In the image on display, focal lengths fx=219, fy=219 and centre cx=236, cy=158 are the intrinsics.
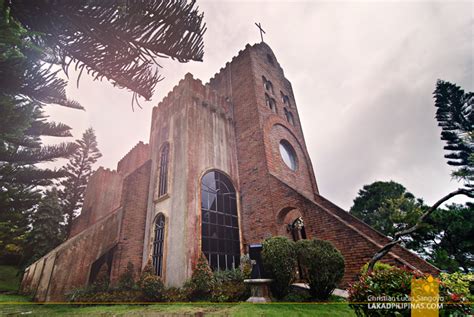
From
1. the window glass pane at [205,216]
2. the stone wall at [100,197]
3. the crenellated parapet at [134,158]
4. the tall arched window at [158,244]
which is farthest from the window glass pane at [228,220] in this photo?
the stone wall at [100,197]

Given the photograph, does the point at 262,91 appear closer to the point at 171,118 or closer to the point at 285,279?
the point at 171,118

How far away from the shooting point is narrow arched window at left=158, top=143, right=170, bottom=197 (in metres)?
9.71

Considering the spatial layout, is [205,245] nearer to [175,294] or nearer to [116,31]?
[175,294]

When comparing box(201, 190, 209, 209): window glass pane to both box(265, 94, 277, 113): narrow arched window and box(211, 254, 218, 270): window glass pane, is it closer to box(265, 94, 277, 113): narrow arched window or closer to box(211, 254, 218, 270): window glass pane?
box(211, 254, 218, 270): window glass pane

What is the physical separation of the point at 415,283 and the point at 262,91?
11320 millimetres

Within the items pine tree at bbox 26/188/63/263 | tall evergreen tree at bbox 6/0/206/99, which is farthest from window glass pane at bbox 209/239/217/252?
pine tree at bbox 26/188/63/263

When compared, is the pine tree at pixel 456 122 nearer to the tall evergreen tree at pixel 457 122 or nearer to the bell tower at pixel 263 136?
the tall evergreen tree at pixel 457 122

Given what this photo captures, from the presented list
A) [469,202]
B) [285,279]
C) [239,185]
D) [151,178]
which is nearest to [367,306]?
[285,279]

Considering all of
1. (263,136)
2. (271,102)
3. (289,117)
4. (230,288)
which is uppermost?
(271,102)

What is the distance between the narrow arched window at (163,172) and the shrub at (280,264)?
18.5ft

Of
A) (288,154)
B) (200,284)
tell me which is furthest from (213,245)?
(288,154)

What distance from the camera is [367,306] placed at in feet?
7.80

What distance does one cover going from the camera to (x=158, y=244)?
8.62m

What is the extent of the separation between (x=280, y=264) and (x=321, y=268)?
92cm
